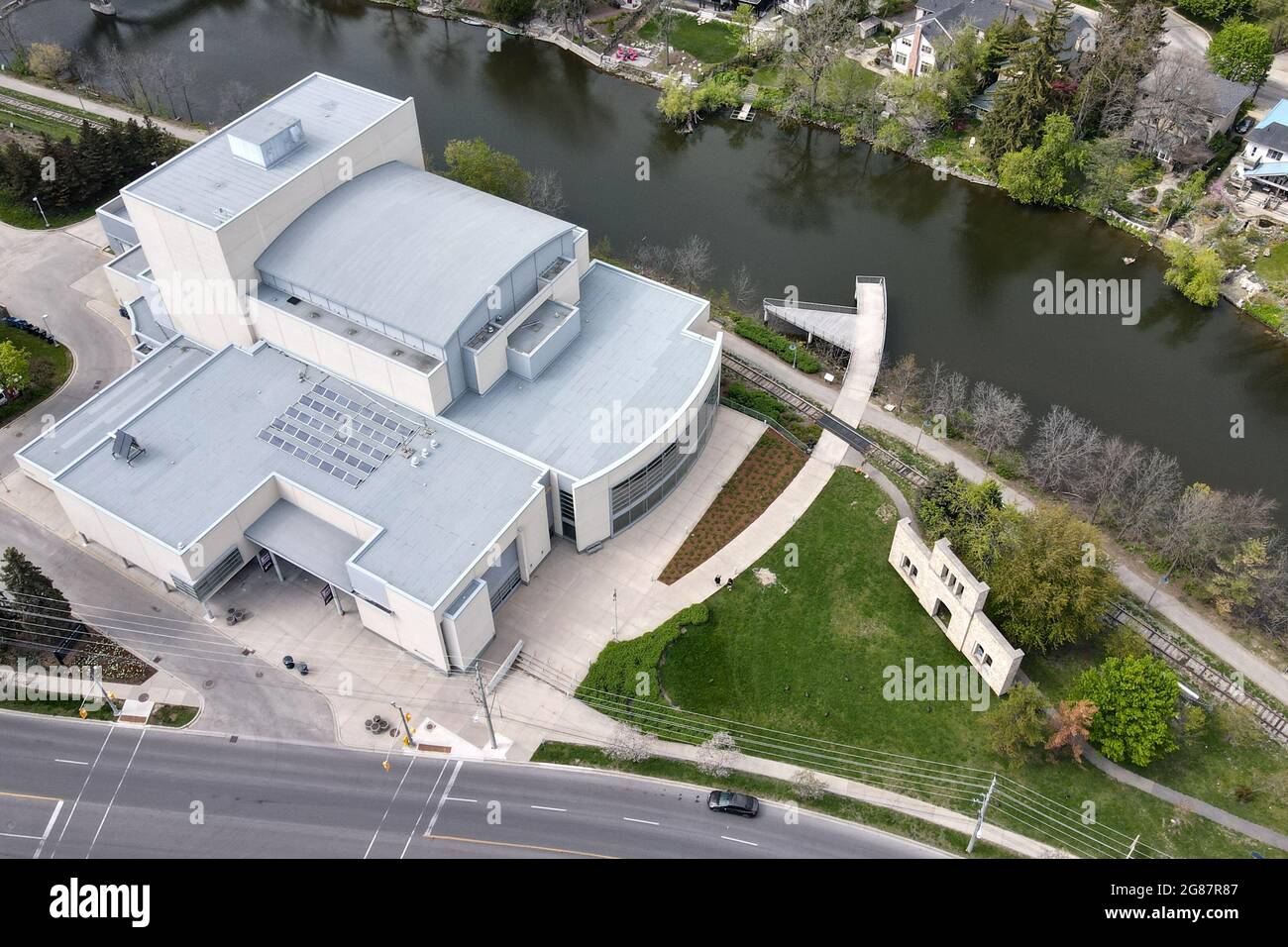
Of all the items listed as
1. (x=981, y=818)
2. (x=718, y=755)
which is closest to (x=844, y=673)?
(x=718, y=755)

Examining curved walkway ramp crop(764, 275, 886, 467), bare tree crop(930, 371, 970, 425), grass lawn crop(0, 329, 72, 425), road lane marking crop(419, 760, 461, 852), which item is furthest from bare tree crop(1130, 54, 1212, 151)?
grass lawn crop(0, 329, 72, 425)

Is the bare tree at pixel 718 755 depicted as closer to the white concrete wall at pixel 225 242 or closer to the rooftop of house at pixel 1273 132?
the white concrete wall at pixel 225 242

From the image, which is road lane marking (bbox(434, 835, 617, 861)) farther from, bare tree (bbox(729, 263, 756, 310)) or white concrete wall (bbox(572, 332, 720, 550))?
bare tree (bbox(729, 263, 756, 310))

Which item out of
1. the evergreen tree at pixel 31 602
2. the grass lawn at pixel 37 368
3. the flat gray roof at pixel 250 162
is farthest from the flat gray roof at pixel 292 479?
the grass lawn at pixel 37 368

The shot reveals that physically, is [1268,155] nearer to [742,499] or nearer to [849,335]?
[849,335]

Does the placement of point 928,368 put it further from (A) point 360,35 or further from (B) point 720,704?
(A) point 360,35

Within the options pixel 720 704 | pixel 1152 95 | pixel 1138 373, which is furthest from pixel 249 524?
pixel 1152 95

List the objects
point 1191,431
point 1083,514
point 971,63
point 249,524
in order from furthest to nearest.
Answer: point 971,63 → point 1191,431 → point 1083,514 → point 249,524

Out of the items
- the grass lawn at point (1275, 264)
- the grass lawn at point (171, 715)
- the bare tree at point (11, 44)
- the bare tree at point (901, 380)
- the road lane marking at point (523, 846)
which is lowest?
the road lane marking at point (523, 846)
